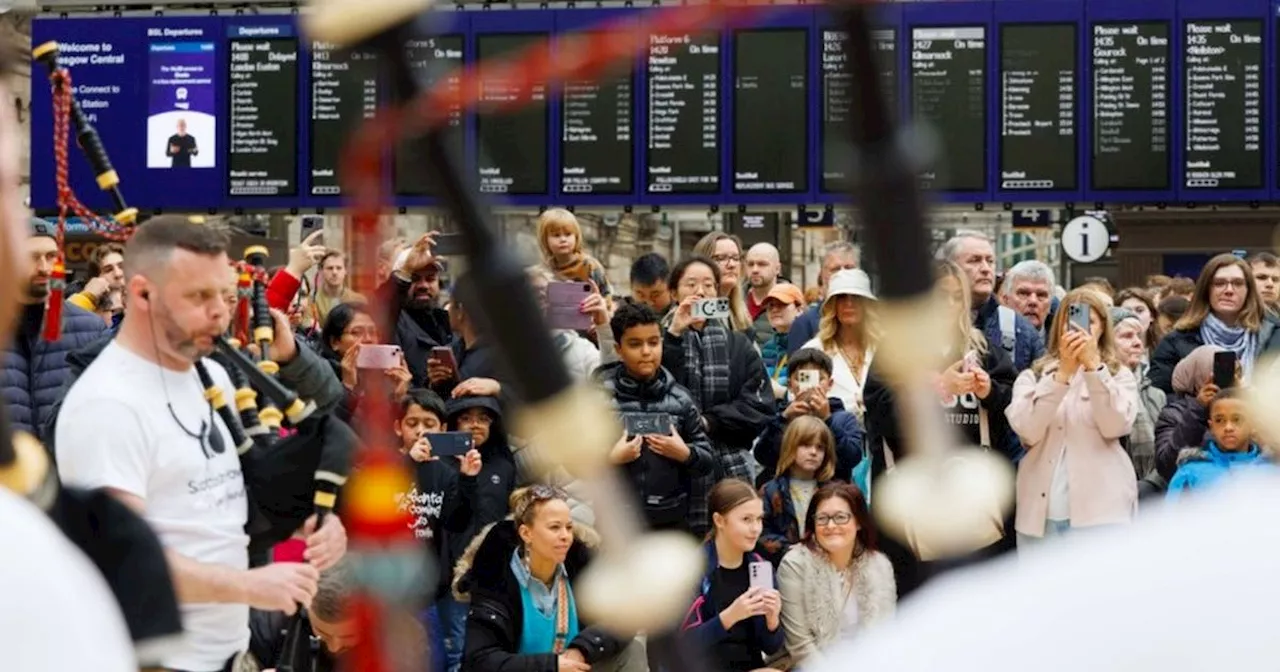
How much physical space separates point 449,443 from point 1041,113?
732cm

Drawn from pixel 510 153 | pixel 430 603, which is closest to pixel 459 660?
pixel 430 603

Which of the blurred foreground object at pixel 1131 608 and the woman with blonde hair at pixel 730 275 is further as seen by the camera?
the woman with blonde hair at pixel 730 275

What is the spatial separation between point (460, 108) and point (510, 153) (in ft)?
39.2

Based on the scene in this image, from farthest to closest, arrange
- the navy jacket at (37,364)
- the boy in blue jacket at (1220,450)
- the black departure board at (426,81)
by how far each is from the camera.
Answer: the boy in blue jacket at (1220,450) < the navy jacket at (37,364) < the black departure board at (426,81)

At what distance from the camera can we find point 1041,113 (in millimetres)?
12930

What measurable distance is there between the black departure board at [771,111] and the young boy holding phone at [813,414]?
5.50 m

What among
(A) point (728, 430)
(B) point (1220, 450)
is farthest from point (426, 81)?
(B) point (1220, 450)

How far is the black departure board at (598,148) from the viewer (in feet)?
43.2

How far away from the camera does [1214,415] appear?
22.6 feet

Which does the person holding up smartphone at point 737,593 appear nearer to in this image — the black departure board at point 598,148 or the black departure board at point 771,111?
the black departure board at point 771,111

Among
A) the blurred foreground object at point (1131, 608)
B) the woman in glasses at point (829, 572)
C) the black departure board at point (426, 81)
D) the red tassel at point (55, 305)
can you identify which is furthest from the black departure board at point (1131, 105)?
the blurred foreground object at point (1131, 608)

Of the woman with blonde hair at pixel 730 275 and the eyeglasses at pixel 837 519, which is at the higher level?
the woman with blonde hair at pixel 730 275

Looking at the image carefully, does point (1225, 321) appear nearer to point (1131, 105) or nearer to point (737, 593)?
point (737, 593)

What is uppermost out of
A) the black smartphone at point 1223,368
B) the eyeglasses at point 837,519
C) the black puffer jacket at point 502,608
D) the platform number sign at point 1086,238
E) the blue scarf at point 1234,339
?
the platform number sign at point 1086,238
